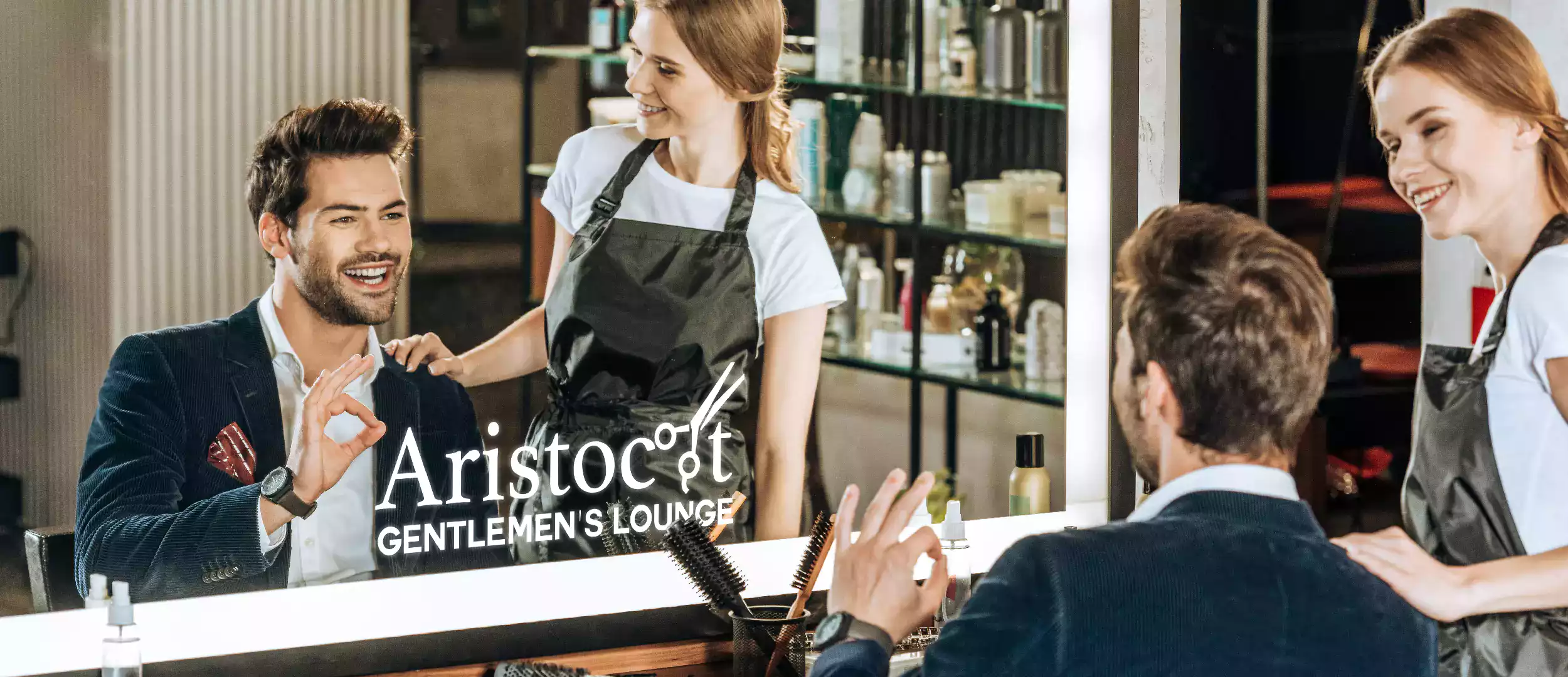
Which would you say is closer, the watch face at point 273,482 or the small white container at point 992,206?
the watch face at point 273,482

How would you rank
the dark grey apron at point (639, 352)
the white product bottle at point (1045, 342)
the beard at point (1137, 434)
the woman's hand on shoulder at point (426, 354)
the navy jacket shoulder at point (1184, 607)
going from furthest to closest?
the white product bottle at point (1045, 342) < the dark grey apron at point (639, 352) < the woman's hand on shoulder at point (426, 354) < the beard at point (1137, 434) < the navy jacket shoulder at point (1184, 607)

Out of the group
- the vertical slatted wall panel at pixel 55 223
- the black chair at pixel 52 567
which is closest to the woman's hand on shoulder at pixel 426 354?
the vertical slatted wall panel at pixel 55 223

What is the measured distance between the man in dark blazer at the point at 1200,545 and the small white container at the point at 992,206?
0.85 meters

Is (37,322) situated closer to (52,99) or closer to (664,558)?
(52,99)

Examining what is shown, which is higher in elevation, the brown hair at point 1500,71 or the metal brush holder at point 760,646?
the brown hair at point 1500,71

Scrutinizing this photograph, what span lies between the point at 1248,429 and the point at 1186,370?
0.29ft

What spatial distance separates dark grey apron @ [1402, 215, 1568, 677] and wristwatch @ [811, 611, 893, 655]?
1120 mm

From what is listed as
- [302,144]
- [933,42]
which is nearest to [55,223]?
[302,144]

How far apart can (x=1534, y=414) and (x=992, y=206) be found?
902 mm

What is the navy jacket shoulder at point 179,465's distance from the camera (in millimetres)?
1997

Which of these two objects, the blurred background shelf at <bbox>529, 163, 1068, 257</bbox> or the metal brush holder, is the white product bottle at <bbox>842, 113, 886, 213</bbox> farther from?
the metal brush holder

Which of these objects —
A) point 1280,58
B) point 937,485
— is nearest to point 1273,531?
point 937,485

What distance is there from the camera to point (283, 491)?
2.07 metres

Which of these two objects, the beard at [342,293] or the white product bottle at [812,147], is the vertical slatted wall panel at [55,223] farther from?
the white product bottle at [812,147]
